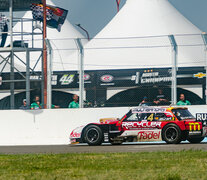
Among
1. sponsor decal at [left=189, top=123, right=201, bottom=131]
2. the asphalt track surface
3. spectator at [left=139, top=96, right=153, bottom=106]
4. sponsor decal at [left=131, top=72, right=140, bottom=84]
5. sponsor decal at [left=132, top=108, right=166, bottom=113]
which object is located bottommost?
the asphalt track surface

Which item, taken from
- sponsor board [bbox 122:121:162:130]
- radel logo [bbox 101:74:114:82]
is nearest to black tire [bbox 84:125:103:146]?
sponsor board [bbox 122:121:162:130]

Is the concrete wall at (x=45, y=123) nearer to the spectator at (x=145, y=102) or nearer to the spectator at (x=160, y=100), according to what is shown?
the spectator at (x=145, y=102)

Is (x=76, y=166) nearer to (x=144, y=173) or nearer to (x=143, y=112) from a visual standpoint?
(x=144, y=173)

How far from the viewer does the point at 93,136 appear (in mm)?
14477

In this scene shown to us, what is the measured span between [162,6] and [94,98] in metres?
20.8

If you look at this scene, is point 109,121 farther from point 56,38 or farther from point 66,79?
point 56,38

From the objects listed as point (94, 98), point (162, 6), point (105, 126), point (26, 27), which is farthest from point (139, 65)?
point (26, 27)

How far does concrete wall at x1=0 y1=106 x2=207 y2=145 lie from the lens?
620 inches

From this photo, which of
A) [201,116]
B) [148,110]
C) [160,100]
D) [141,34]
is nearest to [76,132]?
[148,110]

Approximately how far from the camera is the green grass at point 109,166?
6742 millimetres

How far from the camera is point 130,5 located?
119 feet

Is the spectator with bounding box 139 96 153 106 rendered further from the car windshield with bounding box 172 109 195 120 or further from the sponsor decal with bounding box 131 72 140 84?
the sponsor decal with bounding box 131 72 140 84

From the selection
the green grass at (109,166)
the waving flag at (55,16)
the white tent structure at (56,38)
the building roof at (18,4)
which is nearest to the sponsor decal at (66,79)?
the building roof at (18,4)

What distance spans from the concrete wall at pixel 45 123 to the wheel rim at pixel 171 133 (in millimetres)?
2132
